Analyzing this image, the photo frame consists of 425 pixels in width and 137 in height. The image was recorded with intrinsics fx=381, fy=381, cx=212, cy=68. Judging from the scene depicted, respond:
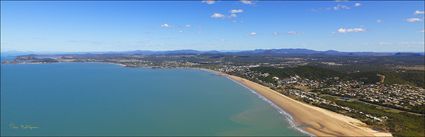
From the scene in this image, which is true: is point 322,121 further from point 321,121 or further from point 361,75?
point 361,75

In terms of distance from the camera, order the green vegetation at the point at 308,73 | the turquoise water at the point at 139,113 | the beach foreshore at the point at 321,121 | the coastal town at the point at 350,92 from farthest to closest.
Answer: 1. the green vegetation at the point at 308,73
2. the coastal town at the point at 350,92
3. the turquoise water at the point at 139,113
4. the beach foreshore at the point at 321,121

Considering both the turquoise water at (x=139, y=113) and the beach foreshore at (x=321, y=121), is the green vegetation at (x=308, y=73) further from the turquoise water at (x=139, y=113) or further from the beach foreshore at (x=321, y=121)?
the beach foreshore at (x=321, y=121)

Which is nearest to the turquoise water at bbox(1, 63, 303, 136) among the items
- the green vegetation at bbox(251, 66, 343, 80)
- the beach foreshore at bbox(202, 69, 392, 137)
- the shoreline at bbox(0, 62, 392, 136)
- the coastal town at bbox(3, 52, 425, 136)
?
the shoreline at bbox(0, 62, 392, 136)

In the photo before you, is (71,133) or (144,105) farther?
(144,105)

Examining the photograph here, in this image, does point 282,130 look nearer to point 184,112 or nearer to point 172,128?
point 172,128

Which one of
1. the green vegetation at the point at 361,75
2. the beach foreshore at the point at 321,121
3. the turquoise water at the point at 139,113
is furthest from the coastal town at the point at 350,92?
the turquoise water at the point at 139,113

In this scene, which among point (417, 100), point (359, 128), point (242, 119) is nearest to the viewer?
point (359, 128)

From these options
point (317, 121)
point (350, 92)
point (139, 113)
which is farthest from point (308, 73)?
point (139, 113)

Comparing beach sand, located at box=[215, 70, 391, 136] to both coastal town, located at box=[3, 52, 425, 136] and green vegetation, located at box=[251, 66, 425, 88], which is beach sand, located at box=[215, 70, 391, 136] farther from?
green vegetation, located at box=[251, 66, 425, 88]

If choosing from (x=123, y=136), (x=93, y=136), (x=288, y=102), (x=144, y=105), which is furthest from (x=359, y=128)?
(x=144, y=105)
